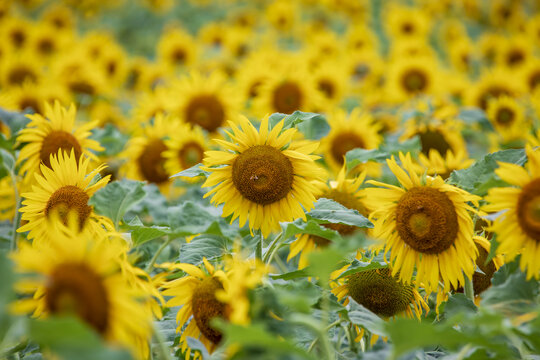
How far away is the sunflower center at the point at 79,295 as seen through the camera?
0.88m

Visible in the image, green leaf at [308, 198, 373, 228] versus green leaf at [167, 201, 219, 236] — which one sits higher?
green leaf at [167, 201, 219, 236]

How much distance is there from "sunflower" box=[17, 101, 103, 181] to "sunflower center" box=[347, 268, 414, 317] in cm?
108

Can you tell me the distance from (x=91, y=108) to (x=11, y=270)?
3.48 meters

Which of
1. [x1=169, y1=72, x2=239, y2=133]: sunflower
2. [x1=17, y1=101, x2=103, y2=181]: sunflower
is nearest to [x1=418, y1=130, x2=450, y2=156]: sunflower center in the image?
[x1=169, y1=72, x2=239, y2=133]: sunflower

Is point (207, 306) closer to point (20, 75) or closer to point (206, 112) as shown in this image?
point (206, 112)

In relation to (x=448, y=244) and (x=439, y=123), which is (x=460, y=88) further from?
(x=448, y=244)

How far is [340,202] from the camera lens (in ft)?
6.01

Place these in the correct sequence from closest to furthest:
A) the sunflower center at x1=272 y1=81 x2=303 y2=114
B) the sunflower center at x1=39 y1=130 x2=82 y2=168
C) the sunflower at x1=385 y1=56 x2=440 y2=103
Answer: the sunflower center at x1=39 y1=130 x2=82 y2=168
the sunflower center at x1=272 y1=81 x2=303 y2=114
the sunflower at x1=385 y1=56 x2=440 y2=103

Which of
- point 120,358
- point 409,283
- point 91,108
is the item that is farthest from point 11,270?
point 91,108

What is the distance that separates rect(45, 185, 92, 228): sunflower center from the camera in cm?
145

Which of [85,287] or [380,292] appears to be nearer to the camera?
[85,287]

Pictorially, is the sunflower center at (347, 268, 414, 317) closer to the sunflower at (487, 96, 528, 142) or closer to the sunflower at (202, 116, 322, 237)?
the sunflower at (202, 116, 322, 237)

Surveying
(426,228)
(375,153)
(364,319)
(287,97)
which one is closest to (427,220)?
(426,228)

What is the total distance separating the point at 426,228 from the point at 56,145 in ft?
4.40
